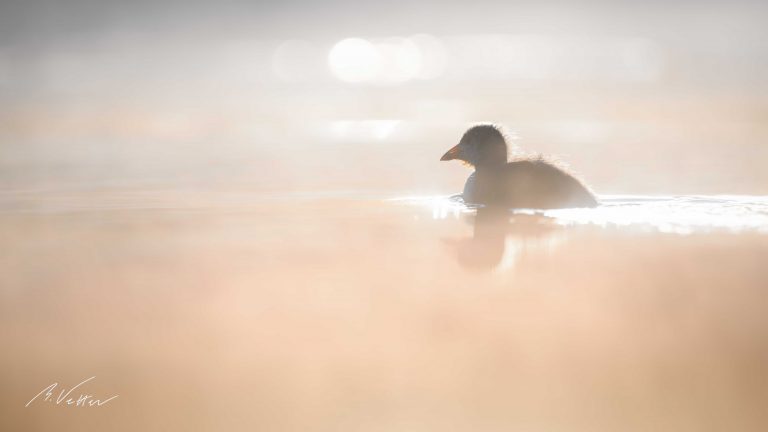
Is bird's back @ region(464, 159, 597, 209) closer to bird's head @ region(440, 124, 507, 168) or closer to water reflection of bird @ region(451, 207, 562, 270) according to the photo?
water reflection of bird @ region(451, 207, 562, 270)

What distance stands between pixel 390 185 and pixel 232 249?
357 cm

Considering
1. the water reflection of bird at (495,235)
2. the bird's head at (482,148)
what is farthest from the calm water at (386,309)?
the bird's head at (482,148)

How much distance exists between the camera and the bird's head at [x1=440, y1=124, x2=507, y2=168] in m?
10.0

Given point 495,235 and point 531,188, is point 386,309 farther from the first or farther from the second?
point 531,188

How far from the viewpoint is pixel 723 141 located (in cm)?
Result: 1362

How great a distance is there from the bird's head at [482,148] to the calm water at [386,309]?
1.51m

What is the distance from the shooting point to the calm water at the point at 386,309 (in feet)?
14.1

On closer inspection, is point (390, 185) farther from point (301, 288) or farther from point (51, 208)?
point (301, 288)
